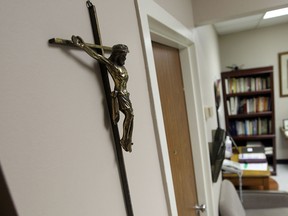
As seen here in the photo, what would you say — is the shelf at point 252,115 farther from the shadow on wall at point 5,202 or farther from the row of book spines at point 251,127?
the shadow on wall at point 5,202

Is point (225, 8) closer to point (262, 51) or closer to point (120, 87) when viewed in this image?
point (120, 87)


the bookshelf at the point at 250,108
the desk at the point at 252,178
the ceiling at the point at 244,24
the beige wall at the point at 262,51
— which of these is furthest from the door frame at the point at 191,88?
the beige wall at the point at 262,51

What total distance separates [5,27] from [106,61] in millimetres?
198

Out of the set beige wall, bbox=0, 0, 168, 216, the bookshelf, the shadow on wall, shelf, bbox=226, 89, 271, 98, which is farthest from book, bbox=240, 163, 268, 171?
the shadow on wall

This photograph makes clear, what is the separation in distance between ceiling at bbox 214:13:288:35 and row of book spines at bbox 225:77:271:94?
0.84m

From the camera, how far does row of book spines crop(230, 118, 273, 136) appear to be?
334 centimetres

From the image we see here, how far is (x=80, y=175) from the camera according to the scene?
393 mm

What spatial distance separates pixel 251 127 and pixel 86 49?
3.60m

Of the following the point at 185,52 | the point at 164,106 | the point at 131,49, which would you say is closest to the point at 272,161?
the point at 185,52

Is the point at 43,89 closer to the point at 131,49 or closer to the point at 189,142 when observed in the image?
the point at 131,49

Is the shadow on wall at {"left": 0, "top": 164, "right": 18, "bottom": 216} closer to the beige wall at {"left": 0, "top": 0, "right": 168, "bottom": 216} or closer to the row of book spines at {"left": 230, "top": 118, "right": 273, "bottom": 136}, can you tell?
A: the beige wall at {"left": 0, "top": 0, "right": 168, "bottom": 216}

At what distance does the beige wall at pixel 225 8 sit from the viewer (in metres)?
1.40

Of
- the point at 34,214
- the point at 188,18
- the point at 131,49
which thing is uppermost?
the point at 188,18

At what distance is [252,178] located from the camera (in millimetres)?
2232
